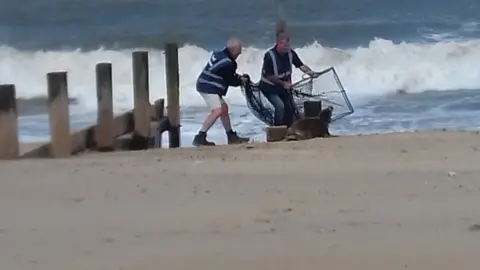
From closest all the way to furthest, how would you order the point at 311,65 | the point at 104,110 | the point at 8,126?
the point at 8,126 → the point at 104,110 → the point at 311,65

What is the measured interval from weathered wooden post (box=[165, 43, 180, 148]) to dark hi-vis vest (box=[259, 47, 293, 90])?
944 mm

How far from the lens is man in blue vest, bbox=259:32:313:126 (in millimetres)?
10102

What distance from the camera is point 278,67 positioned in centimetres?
1021

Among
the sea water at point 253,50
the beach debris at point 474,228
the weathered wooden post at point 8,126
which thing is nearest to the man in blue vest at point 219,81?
the sea water at point 253,50

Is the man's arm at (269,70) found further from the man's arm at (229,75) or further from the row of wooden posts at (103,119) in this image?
the row of wooden posts at (103,119)

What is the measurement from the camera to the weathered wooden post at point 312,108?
388 inches

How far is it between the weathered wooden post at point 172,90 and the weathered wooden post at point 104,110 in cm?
98

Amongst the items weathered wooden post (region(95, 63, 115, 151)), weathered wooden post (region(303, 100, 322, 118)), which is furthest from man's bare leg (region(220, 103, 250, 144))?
weathered wooden post (region(95, 63, 115, 151))

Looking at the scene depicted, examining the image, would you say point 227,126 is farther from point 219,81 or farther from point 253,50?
point 253,50

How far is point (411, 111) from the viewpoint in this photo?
14898 millimetres

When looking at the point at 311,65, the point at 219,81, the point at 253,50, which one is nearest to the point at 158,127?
the point at 219,81

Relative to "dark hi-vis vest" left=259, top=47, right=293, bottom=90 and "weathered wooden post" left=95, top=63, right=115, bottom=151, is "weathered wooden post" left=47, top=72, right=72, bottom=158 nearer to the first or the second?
"weathered wooden post" left=95, top=63, right=115, bottom=151

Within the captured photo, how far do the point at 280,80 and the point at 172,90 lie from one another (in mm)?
1175

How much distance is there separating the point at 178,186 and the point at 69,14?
2444 centimetres
